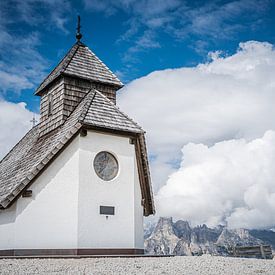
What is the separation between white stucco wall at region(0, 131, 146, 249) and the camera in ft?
52.1

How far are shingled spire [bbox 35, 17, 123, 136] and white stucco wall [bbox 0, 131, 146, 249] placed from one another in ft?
9.29

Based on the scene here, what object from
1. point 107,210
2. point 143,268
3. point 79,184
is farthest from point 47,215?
point 143,268

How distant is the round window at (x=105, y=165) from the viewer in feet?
56.5


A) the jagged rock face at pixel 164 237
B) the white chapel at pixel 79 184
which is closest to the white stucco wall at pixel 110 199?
the white chapel at pixel 79 184

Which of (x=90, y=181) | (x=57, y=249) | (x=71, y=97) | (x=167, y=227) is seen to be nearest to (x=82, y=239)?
(x=57, y=249)

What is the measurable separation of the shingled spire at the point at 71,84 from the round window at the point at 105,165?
281cm

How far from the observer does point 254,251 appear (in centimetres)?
1596

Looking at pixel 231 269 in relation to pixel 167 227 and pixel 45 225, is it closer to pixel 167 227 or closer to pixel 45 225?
pixel 45 225

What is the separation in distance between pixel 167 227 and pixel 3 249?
18194 cm

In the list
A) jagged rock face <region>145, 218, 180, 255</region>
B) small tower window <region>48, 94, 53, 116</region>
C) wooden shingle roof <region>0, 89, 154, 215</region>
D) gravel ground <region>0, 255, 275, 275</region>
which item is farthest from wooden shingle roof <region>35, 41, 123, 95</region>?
jagged rock face <region>145, 218, 180, 255</region>

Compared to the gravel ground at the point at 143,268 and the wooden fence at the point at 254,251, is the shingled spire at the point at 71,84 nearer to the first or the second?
the gravel ground at the point at 143,268

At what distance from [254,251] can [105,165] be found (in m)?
6.88

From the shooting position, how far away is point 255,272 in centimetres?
1016

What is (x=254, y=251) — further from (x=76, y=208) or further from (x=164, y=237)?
(x=164, y=237)
